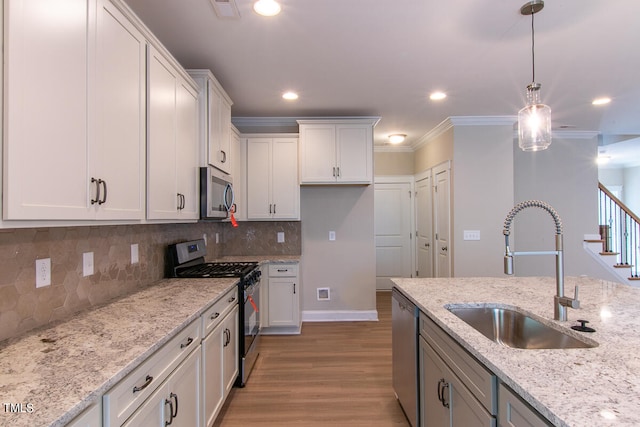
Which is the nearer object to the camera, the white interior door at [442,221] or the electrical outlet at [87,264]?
the electrical outlet at [87,264]

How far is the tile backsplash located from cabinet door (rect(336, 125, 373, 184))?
6.43 feet

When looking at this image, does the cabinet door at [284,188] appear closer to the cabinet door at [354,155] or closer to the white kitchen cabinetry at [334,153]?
the white kitchen cabinetry at [334,153]

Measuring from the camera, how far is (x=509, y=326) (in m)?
1.67

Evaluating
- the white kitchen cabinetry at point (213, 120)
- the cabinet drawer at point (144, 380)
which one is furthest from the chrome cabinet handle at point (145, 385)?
the white kitchen cabinetry at point (213, 120)

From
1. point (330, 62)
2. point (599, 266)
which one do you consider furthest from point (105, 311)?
point (599, 266)

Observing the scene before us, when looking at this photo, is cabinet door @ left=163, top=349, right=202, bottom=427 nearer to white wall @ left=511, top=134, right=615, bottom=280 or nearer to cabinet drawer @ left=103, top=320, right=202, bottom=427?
cabinet drawer @ left=103, top=320, right=202, bottom=427

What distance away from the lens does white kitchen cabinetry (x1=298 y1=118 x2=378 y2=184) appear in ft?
12.4

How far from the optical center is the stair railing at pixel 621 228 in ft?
15.7

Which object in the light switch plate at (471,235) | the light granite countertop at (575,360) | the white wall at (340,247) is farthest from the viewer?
the white wall at (340,247)

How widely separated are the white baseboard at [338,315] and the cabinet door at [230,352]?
1717 mm

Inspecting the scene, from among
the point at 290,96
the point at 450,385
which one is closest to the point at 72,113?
the point at 450,385

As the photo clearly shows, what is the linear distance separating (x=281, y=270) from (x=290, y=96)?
1.92m

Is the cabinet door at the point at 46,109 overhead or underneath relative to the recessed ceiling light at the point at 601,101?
underneath

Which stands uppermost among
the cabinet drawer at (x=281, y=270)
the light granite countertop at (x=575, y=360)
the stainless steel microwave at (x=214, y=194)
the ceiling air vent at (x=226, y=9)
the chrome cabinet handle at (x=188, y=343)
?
the ceiling air vent at (x=226, y=9)
